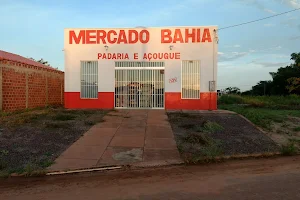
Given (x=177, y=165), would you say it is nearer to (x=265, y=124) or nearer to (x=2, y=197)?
(x=2, y=197)

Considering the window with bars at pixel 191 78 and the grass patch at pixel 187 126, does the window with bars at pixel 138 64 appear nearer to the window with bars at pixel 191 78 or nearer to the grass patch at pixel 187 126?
the window with bars at pixel 191 78

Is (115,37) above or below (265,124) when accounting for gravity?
above

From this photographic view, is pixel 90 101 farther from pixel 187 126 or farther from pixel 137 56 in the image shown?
pixel 187 126

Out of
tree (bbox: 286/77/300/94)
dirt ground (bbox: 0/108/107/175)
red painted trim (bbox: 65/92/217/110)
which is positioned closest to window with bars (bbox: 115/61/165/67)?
red painted trim (bbox: 65/92/217/110)

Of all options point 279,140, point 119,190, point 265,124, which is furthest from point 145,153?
point 265,124

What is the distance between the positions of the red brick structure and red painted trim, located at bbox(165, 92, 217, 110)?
7.29 meters

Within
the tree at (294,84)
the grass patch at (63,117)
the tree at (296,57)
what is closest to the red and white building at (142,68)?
the grass patch at (63,117)

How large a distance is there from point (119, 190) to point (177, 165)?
2.36 meters

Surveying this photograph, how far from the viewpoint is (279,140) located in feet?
34.5

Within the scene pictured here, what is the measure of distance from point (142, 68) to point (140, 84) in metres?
0.90

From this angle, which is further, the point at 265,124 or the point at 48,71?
the point at 48,71

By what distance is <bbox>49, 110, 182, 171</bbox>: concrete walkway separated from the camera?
7770 mm

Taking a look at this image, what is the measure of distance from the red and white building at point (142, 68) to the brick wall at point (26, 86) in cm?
167

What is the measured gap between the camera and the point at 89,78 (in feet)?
56.7
